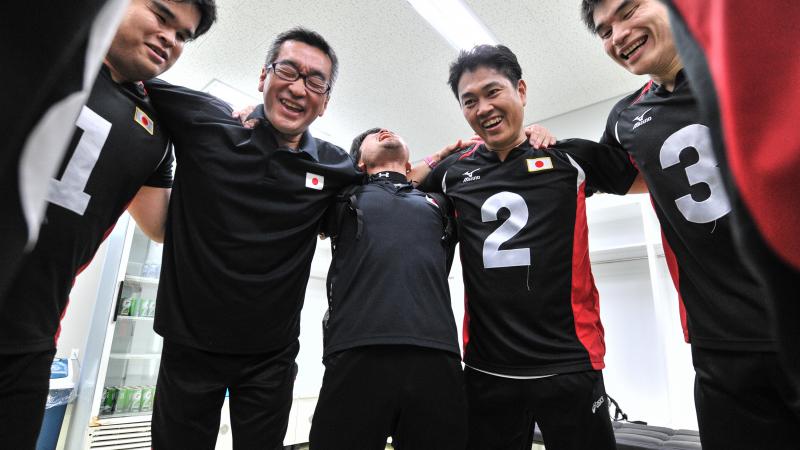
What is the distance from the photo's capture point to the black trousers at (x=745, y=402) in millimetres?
957

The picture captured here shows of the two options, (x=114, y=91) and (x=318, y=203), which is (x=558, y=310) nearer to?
(x=318, y=203)

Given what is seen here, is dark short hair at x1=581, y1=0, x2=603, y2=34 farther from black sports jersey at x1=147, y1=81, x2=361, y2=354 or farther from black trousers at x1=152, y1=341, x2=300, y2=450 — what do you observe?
black trousers at x1=152, y1=341, x2=300, y2=450

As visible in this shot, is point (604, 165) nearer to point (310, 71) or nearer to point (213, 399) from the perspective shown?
point (310, 71)

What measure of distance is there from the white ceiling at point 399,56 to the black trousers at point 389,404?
2.74m

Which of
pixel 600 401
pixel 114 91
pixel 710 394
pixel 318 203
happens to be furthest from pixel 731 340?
pixel 114 91

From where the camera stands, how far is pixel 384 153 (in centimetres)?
179

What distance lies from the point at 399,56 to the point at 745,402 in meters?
3.35

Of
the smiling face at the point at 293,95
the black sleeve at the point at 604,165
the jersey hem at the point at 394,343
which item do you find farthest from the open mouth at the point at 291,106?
the black sleeve at the point at 604,165

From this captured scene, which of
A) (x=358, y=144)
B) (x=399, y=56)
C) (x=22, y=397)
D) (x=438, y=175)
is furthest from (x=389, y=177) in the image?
(x=399, y=56)

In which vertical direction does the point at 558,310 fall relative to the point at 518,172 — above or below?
below

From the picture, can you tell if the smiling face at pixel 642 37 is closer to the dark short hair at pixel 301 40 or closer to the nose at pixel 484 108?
the nose at pixel 484 108

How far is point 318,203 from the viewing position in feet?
5.10

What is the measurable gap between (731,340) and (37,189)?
1.37m

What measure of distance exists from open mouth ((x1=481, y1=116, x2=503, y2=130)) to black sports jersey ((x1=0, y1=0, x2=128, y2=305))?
4.62 feet
